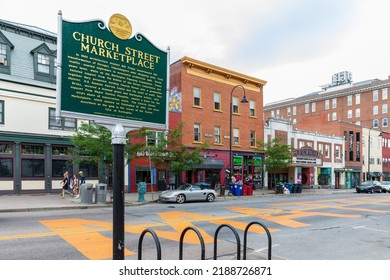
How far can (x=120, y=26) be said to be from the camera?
4.11 metres

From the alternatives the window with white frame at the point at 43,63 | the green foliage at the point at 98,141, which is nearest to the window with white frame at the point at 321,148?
the green foliage at the point at 98,141

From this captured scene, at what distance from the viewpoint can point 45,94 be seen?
24.6 m

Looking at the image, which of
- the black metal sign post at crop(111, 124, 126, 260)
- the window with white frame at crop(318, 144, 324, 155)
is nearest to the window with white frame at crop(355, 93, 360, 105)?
the window with white frame at crop(318, 144, 324, 155)

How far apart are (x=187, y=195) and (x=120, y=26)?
58.9 ft

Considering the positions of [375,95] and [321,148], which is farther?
[375,95]

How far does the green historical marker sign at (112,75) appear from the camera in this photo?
12.6ft

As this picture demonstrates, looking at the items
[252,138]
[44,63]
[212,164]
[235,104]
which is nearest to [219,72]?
[235,104]

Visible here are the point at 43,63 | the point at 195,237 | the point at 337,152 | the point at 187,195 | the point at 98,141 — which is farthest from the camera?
the point at 337,152

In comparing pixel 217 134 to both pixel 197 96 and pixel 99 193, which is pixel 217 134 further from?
pixel 99 193

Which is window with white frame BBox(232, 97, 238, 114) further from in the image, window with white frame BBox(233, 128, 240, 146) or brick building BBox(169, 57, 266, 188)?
window with white frame BBox(233, 128, 240, 146)

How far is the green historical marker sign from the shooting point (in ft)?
12.6

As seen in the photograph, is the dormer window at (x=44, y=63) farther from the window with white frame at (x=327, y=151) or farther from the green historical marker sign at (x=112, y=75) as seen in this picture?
the window with white frame at (x=327, y=151)

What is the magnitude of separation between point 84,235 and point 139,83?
6673mm

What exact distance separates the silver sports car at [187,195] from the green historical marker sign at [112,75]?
16691 millimetres
